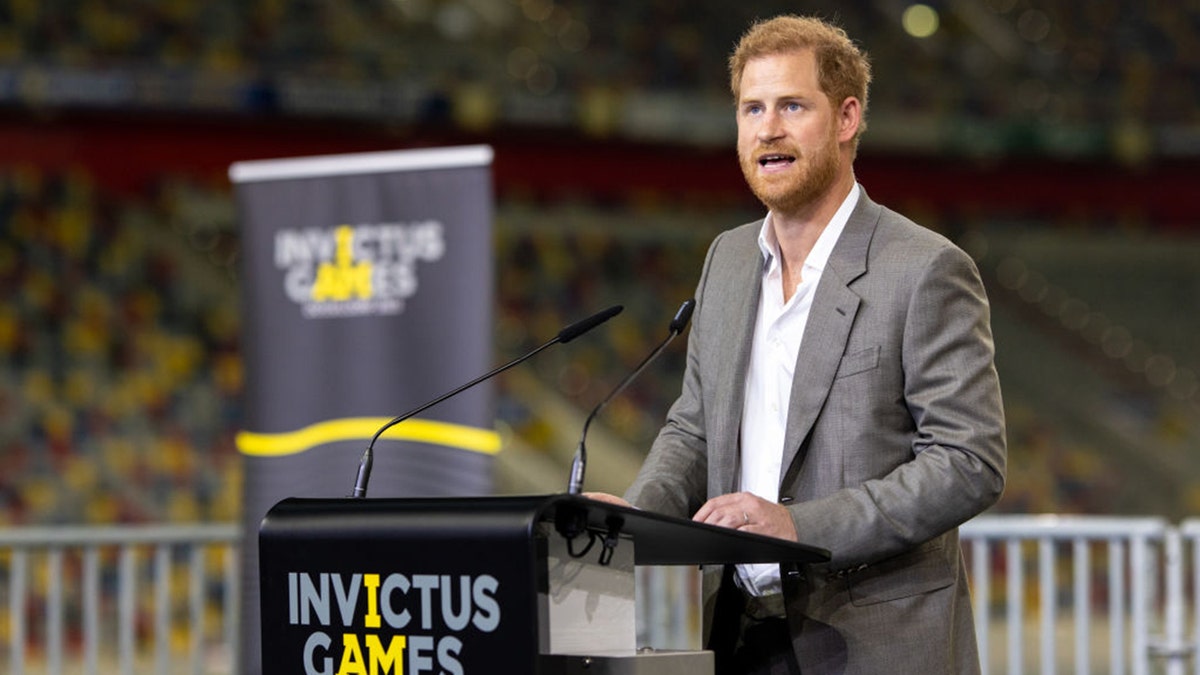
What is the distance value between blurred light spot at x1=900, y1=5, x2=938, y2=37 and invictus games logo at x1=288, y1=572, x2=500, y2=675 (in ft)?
56.6

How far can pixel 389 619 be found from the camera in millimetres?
1989

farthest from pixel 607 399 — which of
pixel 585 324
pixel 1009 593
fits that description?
pixel 1009 593

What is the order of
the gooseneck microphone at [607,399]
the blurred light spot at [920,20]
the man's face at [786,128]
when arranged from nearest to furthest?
the gooseneck microphone at [607,399], the man's face at [786,128], the blurred light spot at [920,20]

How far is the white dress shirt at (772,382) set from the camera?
7.83 ft

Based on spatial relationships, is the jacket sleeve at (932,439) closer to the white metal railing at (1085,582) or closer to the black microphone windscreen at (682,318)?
the black microphone windscreen at (682,318)

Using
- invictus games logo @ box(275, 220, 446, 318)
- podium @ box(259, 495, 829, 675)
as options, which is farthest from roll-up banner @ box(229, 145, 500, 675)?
podium @ box(259, 495, 829, 675)

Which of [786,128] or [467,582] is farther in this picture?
[786,128]

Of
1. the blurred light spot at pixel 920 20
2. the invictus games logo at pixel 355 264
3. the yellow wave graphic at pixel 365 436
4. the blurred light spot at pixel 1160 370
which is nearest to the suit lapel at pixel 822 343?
the yellow wave graphic at pixel 365 436

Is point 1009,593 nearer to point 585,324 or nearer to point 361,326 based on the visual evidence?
point 361,326

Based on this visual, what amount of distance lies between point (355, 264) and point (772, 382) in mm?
2319

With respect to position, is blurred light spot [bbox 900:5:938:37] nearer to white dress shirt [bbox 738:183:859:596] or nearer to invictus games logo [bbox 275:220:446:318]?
invictus games logo [bbox 275:220:446:318]

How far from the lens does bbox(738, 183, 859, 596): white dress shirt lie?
2387mm

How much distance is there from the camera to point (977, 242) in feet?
60.8

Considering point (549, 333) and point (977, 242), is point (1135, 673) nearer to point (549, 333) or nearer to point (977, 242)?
point (549, 333)
